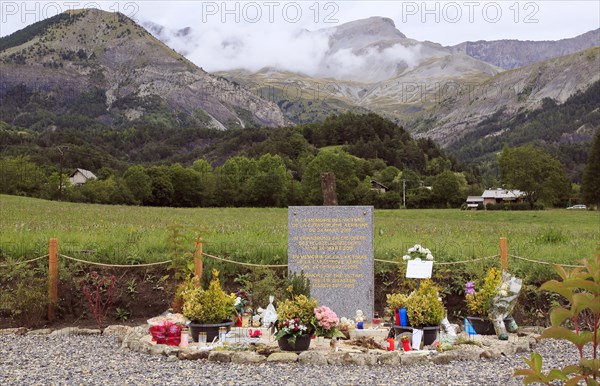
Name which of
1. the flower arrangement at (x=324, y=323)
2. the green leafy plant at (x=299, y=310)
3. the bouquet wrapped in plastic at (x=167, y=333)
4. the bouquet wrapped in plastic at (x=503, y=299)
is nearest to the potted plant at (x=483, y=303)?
the bouquet wrapped in plastic at (x=503, y=299)

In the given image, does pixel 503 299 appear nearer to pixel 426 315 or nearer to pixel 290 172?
pixel 426 315

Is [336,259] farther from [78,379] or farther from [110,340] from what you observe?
[78,379]

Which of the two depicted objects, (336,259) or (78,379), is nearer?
(78,379)

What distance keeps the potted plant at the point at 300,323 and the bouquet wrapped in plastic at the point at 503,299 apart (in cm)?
379

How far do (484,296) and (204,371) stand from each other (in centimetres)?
659

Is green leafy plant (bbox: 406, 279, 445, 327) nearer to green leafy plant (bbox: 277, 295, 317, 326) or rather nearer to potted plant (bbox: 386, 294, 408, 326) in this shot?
potted plant (bbox: 386, 294, 408, 326)

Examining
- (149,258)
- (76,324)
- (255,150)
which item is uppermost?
(255,150)

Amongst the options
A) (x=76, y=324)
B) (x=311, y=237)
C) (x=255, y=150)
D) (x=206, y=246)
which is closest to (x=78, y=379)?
(x=76, y=324)

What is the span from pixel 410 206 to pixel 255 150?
2116 inches

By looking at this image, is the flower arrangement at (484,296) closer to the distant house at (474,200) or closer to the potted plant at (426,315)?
the potted plant at (426,315)

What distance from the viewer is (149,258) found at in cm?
1864

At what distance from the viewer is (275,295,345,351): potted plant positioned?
39.2ft

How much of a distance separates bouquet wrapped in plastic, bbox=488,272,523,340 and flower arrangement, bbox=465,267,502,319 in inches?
4.1

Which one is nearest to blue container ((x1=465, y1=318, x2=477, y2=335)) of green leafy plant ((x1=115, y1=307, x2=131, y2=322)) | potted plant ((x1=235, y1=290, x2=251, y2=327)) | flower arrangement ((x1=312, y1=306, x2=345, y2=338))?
flower arrangement ((x1=312, y1=306, x2=345, y2=338))
